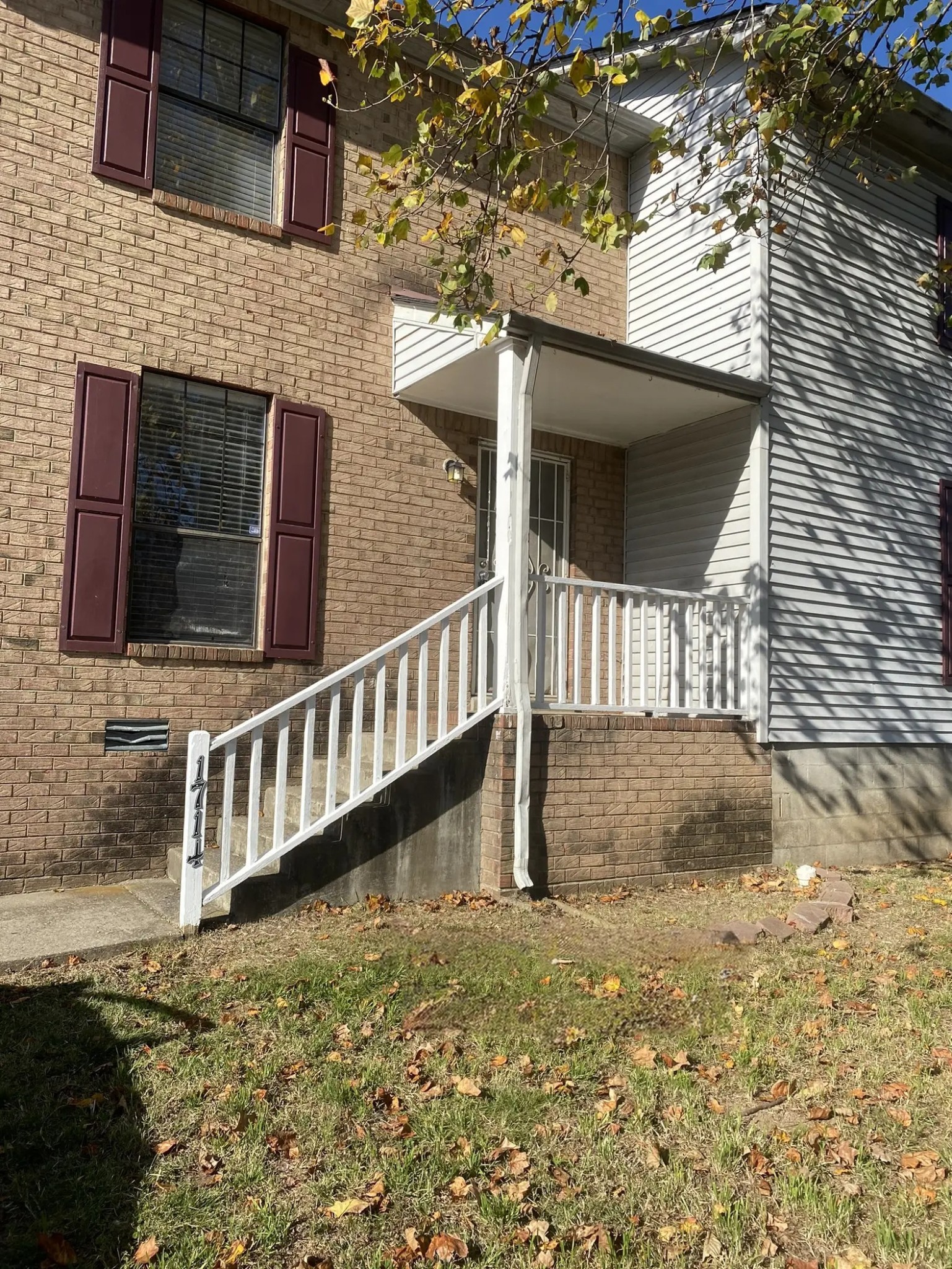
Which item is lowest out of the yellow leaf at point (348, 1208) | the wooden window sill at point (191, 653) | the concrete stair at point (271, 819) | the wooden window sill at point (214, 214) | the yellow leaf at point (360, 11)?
the yellow leaf at point (348, 1208)

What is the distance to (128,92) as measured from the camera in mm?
6746

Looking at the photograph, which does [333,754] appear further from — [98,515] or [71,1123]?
[71,1123]

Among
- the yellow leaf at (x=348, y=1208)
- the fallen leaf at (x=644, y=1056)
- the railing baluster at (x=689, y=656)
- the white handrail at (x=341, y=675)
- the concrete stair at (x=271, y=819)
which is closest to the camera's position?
the yellow leaf at (x=348, y=1208)

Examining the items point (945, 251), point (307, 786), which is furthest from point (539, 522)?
point (945, 251)

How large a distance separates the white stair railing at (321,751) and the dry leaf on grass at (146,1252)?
2.51 meters

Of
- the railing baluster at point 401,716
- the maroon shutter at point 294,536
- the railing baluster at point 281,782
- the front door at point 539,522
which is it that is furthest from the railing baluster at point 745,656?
the railing baluster at point 281,782

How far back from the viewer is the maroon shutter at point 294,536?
7156 mm

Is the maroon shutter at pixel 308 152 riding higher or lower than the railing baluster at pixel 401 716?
higher

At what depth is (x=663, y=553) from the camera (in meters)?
8.92

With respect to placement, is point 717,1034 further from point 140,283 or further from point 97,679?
point 140,283

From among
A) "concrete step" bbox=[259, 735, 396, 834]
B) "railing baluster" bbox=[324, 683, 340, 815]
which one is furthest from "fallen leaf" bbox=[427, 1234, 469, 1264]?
"concrete step" bbox=[259, 735, 396, 834]

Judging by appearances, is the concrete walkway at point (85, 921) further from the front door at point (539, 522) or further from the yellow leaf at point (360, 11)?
the yellow leaf at point (360, 11)

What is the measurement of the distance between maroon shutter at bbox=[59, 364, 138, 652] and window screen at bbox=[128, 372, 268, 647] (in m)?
0.21

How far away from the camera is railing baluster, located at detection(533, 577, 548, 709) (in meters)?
6.74
